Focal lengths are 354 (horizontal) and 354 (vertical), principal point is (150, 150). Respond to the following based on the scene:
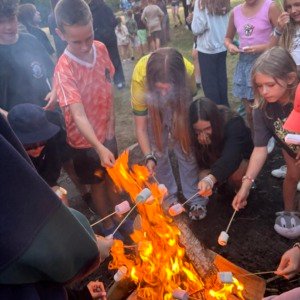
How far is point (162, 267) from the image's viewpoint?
2.92 meters

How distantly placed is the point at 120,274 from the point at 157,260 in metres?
0.33

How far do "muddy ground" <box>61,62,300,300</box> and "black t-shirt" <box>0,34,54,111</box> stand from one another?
163cm

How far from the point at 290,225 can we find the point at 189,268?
1234mm

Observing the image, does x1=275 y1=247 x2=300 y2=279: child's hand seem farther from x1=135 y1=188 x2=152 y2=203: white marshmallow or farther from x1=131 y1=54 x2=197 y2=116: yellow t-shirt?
x1=131 y1=54 x2=197 y2=116: yellow t-shirt

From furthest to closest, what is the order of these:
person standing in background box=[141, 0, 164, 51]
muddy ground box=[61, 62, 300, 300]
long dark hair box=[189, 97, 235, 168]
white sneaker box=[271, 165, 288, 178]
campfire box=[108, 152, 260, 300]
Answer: person standing in background box=[141, 0, 164, 51]
white sneaker box=[271, 165, 288, 178]
long dark hair box=[189, 97, 235, 168]
muddy ground box=[61, 62, 300, 300]
campfire box=[108, 152, 260, 300]

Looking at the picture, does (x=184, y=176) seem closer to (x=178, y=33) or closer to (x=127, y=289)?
(x=127, y=289)

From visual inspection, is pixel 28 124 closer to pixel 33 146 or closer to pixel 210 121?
pixel 33 146

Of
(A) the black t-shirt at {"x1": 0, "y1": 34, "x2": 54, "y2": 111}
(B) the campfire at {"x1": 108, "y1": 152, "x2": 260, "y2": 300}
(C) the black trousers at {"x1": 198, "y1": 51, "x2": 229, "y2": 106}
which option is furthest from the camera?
(C) the black trousers at {"x1": 198, "y1": 51, "x2": 229, "y2": 106}

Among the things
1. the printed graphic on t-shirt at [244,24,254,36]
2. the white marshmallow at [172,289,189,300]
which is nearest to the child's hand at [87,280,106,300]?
the white marshmallow at [172,289,189,300]

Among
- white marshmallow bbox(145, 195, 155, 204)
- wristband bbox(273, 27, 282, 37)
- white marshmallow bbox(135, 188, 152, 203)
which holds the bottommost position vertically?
white marshmallow bbox(145, 195, 155, 204)

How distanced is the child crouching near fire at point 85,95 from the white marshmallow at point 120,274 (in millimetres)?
967

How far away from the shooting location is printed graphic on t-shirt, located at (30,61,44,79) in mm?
3977

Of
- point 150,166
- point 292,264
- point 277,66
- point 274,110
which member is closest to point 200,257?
point 292,264

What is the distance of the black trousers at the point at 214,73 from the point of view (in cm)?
571
